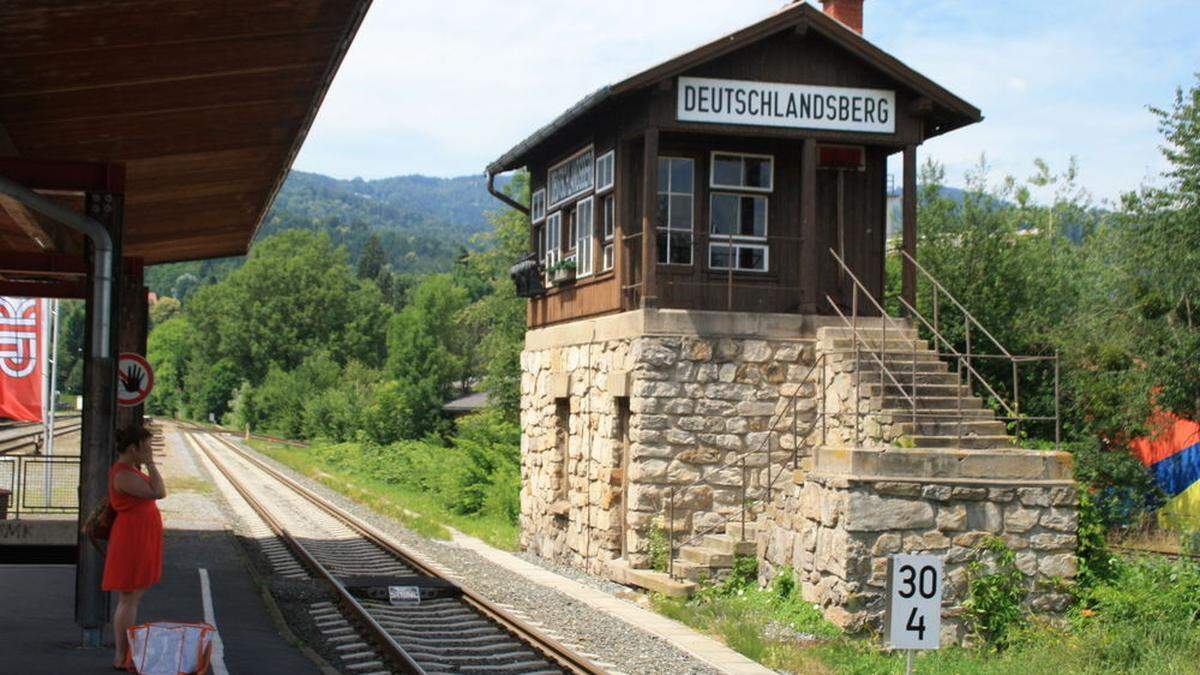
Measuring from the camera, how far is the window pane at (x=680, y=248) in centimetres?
1920

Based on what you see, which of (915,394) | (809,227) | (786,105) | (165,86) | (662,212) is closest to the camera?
(165,86)

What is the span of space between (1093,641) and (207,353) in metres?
106

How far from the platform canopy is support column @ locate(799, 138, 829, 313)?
6.66 m

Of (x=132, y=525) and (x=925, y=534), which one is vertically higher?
(x=132, y=525)

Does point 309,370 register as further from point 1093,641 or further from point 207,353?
point 1093,641

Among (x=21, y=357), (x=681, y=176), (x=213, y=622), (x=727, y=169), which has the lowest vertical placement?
(x=213, y=622)

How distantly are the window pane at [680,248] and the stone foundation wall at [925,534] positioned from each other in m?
4.91

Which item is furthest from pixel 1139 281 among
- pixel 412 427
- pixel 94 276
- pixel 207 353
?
pixel 207 353

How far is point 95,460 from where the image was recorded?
36.1 feet

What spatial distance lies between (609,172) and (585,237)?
1713 millimetres

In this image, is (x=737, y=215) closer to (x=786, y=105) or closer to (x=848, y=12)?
(x=786, y=105)

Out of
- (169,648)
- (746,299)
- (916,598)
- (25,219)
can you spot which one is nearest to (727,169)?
(746,299)

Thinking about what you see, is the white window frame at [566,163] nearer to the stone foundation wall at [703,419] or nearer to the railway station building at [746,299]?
the railway station building at [746,299]

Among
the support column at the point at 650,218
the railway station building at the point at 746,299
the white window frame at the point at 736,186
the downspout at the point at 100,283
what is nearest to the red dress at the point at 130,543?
the downspout at the point at 100,283
